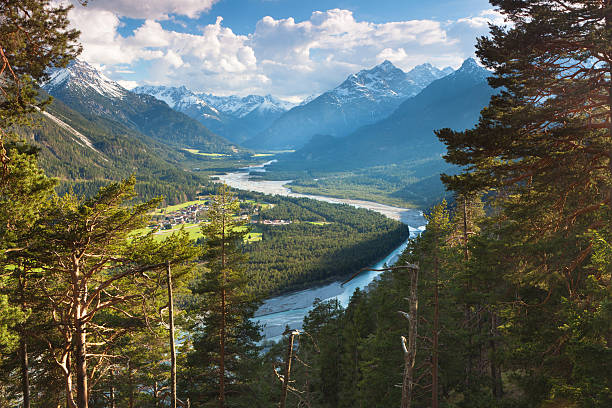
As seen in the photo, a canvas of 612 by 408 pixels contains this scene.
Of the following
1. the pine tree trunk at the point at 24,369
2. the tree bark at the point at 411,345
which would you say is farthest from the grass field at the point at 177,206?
the tree bark at the point at 411,345

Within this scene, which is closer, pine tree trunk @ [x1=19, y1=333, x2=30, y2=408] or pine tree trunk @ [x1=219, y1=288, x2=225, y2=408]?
pine tree trunk @ [x1=19, y1=333, x2=30, y2=408]

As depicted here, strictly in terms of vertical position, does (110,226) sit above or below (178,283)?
above

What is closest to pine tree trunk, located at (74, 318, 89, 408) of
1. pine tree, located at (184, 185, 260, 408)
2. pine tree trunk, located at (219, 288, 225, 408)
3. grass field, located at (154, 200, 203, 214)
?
pine tree, located at (184, 185, 260, 408)

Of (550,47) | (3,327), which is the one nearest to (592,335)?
(550,47)

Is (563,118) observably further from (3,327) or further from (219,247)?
(3,327)

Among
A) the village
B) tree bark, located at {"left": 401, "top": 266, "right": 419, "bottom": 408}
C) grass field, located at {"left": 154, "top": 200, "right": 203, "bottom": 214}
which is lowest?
the village

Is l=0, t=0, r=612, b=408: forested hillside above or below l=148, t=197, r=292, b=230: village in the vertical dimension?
above

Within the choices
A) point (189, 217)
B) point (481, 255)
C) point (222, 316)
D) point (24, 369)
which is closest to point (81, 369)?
point (24, 369)

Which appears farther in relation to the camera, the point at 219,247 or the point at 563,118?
the point at 219,247

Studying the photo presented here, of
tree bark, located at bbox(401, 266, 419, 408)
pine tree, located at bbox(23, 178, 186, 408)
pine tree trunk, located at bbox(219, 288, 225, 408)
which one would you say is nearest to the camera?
tree bark, located at bbox(401, 266, 419, 408)

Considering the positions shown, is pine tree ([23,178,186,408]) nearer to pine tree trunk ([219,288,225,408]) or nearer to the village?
pine tree trunk ([219,288,225,408])

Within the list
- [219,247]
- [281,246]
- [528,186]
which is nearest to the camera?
[528,186]
